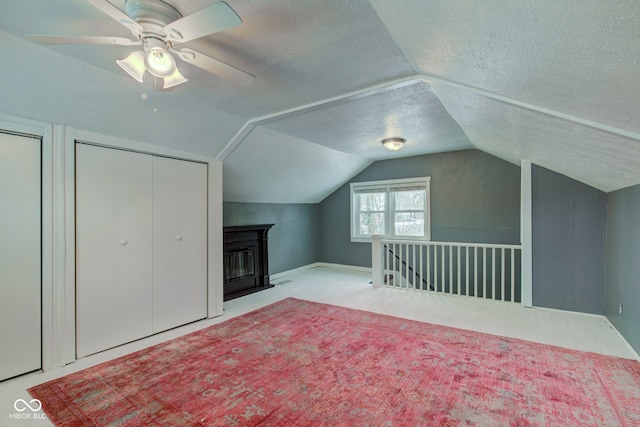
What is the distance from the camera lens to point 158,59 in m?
1.62

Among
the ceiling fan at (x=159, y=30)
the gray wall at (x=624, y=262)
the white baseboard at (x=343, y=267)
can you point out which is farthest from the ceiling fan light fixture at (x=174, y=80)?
the white baseboard at (x=343, y=267)

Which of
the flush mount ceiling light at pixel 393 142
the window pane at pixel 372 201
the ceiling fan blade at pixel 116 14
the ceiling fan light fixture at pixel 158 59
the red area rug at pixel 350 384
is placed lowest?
the red area rug at pixel 350 384

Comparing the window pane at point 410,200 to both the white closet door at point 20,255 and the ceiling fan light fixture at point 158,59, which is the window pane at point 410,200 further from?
the white closet door at point 20,255

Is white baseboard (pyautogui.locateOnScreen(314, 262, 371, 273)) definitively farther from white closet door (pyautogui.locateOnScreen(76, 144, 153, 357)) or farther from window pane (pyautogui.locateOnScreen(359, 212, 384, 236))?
white closet door (pyautogui.locateOnScreen(76, 144, 153, 357))

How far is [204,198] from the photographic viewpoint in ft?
12.1

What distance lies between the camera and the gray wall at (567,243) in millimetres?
3516

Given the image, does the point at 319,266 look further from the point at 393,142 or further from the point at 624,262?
the point at 624,262

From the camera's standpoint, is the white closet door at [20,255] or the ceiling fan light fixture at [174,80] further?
the white closet door at [20,255]

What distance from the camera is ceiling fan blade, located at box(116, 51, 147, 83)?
66.4 inches

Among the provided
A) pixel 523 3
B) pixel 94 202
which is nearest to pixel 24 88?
pixel 94 202

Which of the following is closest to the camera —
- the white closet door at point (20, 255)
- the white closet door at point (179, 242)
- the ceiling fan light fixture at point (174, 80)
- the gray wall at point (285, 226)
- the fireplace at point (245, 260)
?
the ceiling fan light fixture at point (174, 80)

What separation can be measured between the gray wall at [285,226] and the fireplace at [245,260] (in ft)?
1.17

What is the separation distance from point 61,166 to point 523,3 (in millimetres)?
3373

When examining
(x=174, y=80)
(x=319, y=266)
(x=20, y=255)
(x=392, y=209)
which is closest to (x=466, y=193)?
(x=392, y=209)
